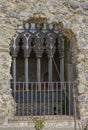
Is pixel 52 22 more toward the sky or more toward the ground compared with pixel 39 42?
more toward the sky

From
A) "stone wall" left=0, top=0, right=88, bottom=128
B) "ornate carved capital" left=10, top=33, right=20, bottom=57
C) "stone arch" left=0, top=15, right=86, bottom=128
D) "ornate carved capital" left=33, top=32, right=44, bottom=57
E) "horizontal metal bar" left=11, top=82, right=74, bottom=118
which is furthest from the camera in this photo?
"ornate carved capital" left=33, top=32, right=44, bottom=57

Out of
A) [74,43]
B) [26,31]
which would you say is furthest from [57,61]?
[74,43]

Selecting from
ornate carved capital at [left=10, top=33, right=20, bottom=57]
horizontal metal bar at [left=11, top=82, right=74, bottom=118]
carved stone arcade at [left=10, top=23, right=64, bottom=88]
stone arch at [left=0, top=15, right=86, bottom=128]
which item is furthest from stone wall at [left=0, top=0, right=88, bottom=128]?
carved stone arcade at [left=10, top=23, right=64, bottom=88]

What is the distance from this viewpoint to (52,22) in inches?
348

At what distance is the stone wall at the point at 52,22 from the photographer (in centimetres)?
849

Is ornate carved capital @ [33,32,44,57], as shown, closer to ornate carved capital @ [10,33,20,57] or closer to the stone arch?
ornate carved capital @ [10,33,20,57]

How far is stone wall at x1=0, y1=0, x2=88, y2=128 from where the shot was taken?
849 cm

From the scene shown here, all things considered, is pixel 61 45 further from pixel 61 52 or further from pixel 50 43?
pixel 50 43

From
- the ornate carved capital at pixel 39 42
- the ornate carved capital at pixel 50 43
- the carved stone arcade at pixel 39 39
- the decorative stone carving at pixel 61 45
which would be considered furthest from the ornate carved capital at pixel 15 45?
the decorative stone carving at pixel 61 45

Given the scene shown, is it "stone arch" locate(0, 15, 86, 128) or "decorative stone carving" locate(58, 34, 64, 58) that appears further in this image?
"decorative stone carving" locate(58, 34, 64, 58)

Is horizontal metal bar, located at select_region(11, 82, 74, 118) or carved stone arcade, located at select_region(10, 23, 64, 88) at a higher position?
carved stone arcade, located at select_region(10, 23, 64, 88)

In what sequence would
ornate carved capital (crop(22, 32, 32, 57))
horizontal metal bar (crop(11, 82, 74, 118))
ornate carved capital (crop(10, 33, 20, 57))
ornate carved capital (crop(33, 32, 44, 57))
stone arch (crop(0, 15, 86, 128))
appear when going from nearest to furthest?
stone arch (crop(0, 15, 86, 128)) → horizontal metal bar (crop(11, 82, 74, 118)) → ornate carved capital (crop(10, 33, 20, 57)) → ornate carved capital (crop(22, 32, 32, 57)) → ornate carved capital (crop(33, 32, 44, 57))

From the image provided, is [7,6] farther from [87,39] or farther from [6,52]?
[87,39]

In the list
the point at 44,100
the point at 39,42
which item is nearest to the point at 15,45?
the point at 39,42
